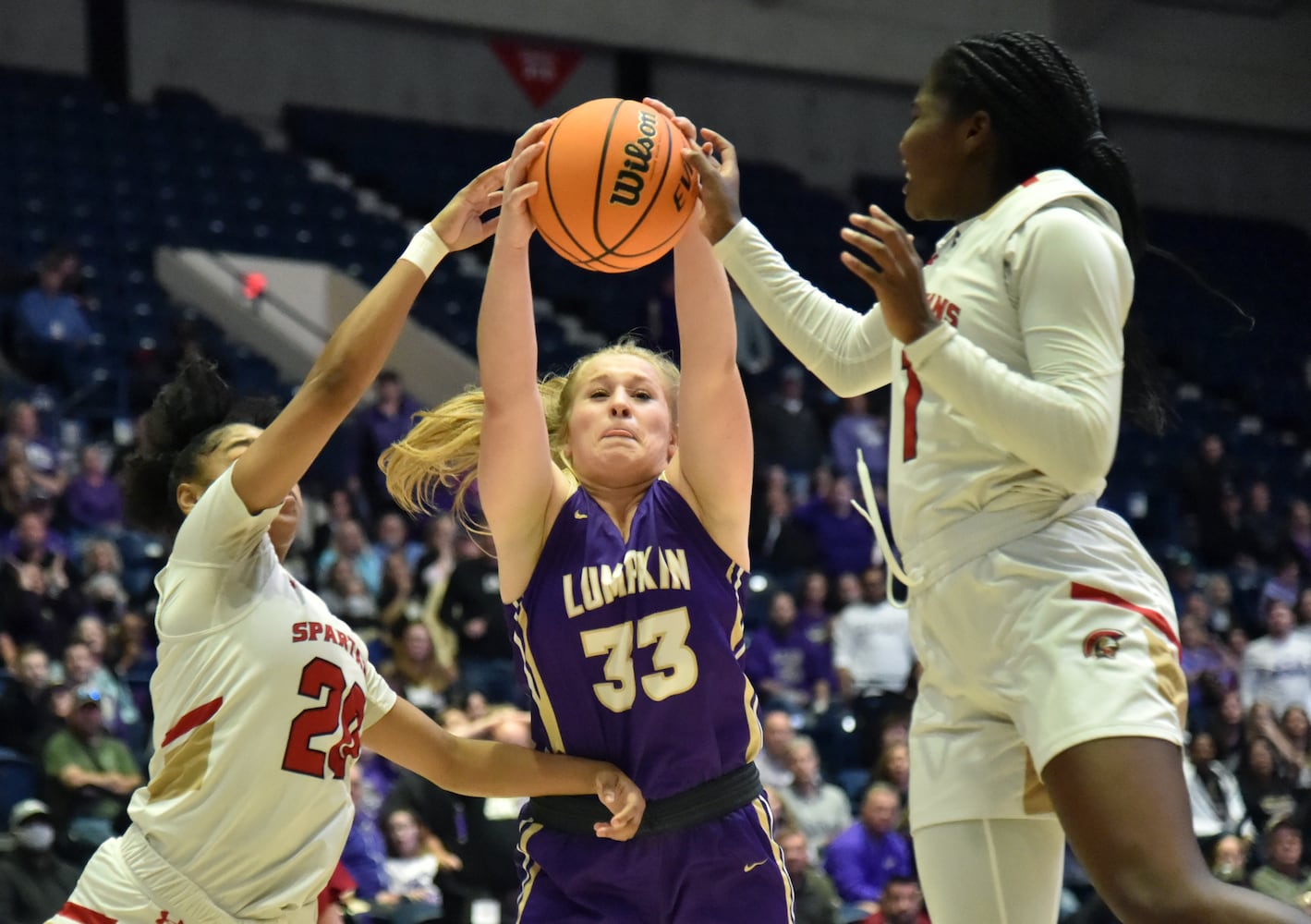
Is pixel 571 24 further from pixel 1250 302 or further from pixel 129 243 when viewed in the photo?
pixel 1250 302

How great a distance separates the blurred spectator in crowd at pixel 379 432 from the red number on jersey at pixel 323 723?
28.0ft

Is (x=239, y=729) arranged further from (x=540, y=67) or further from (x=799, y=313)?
(x=540, y=67)

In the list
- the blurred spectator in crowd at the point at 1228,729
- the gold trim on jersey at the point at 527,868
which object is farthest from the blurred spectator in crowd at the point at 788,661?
the gold trim on jersey at the point at 527,868

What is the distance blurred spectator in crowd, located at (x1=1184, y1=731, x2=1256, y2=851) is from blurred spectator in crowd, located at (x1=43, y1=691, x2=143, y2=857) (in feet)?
20.1

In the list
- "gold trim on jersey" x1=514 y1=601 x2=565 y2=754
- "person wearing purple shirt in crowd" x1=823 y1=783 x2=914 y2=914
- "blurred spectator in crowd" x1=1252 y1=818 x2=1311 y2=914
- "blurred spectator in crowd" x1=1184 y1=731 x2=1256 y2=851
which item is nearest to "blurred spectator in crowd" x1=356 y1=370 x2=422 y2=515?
"person wearing purple shirt in crowd" x1=823 y1=783 x2=914 y2=914

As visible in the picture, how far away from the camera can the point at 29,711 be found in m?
7.96

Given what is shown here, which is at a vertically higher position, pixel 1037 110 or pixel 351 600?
pixel 1037 110

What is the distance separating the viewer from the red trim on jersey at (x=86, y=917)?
3.19 meters

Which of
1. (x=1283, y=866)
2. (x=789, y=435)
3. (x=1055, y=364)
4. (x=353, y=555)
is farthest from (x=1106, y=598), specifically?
(x=789, y=435)

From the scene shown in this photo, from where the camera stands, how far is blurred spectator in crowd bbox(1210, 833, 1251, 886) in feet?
29.6

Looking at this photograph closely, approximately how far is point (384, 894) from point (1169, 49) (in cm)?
1588

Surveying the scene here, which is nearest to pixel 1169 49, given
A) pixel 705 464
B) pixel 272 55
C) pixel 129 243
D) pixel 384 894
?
pixel 272 55

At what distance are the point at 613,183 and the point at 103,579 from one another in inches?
259

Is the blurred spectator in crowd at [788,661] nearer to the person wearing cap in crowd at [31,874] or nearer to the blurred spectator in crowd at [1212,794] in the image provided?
the blurred spectator in crowd at [1212,794]
